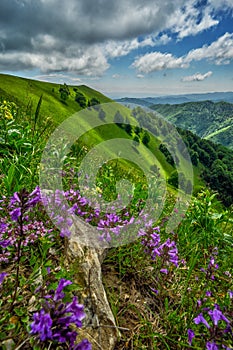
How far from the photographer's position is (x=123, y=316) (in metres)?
2.64

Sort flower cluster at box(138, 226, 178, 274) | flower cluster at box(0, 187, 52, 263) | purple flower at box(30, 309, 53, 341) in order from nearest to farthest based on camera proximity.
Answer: purple flower at box(30, 309, 53, 341)
flower cluster at box(0, 187, 52, 263)
flower cluster at box(138, 226, 178, 274)

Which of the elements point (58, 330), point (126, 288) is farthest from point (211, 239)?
point (58, 330)

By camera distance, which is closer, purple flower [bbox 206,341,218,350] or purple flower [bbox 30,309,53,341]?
purple flower [bbox 30,309,53,341]

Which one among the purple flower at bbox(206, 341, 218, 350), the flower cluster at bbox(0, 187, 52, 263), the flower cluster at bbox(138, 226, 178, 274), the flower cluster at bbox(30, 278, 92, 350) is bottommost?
the flower cluster at bbox(138, 226, 178, 274)

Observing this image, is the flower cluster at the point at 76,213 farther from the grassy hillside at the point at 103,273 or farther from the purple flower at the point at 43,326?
the purple flower at the point at 43,326

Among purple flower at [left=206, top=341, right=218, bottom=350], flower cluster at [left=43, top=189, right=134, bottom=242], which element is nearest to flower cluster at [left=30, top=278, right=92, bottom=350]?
purple flower at [left=206, top=341, right=218, bottom=350]

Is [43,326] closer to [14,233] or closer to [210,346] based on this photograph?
[210,346]

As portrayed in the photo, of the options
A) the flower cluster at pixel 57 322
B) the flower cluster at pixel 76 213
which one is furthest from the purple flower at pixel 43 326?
the flower cluster at pixel 76 213

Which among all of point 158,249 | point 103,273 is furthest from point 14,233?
point 158,249

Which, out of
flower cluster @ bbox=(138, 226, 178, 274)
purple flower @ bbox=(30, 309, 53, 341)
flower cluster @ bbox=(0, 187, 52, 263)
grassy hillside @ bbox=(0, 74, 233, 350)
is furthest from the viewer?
flower cluster @ bbox=(138, 226, 178, 274)

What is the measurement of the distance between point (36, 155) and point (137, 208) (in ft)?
7.31

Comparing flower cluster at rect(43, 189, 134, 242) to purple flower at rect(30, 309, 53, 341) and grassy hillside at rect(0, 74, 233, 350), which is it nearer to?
grassy hillside at rect(0, 74, 233, 350)

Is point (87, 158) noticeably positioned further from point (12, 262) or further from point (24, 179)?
point (12, 262)

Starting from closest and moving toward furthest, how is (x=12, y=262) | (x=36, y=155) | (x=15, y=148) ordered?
(x=12, y=262) → (x=36, y=155) → (x=15, y=148)
